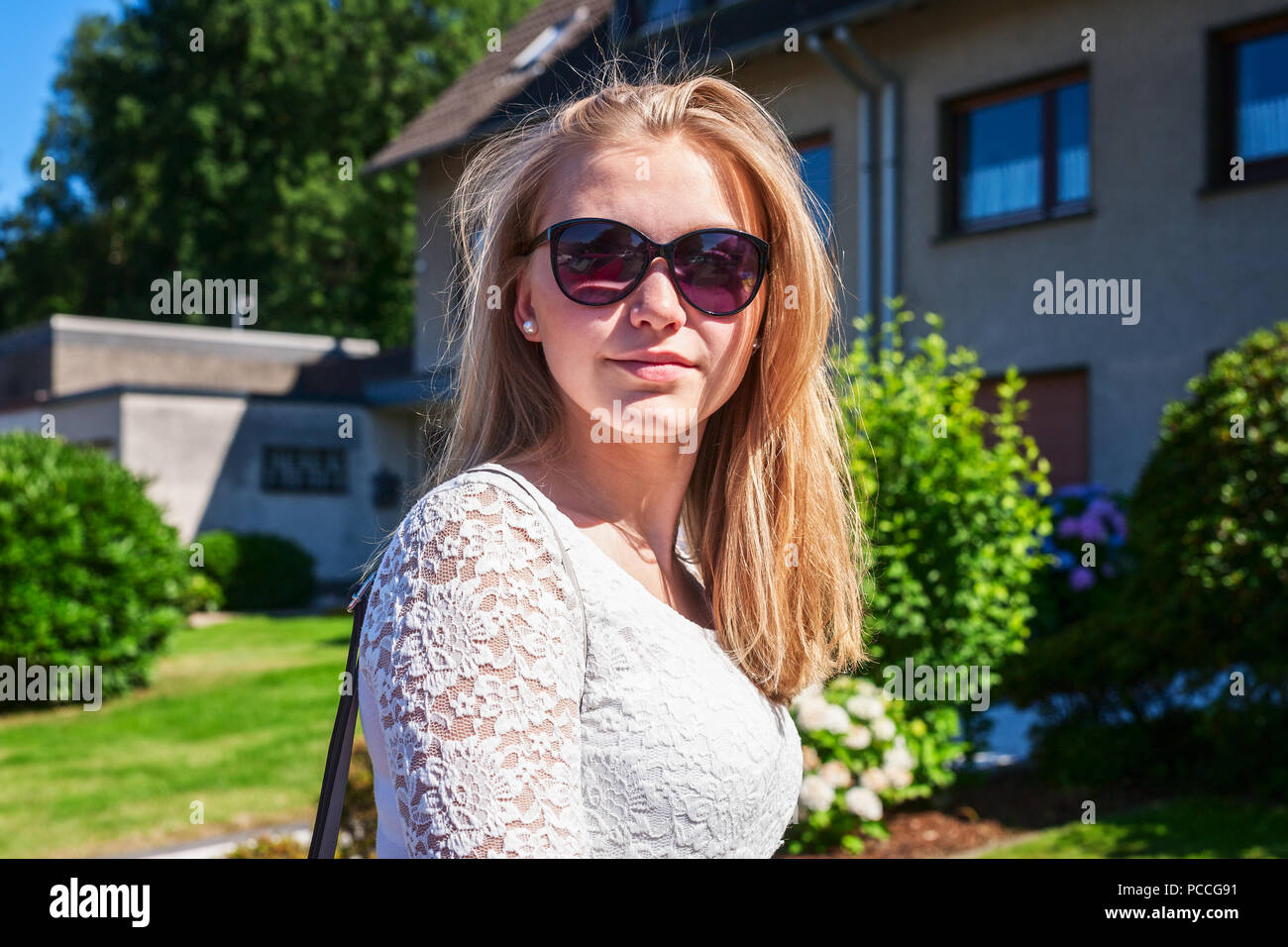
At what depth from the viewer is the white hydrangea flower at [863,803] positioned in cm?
559

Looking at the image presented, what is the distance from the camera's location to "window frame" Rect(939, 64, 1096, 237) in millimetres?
12445

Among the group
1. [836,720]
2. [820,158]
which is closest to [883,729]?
[836,720]

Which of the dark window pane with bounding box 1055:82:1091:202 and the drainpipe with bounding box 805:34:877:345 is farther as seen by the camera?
the drainpipe with bounding box 805:34:877:345

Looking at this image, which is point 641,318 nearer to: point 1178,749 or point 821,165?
point 1178,749

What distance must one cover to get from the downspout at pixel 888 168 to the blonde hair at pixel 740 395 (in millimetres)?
12177

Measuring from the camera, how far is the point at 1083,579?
8977 mm

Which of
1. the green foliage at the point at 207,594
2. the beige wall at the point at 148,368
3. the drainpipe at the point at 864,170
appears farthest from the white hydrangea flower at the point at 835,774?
the beige wall at the point at 148,368

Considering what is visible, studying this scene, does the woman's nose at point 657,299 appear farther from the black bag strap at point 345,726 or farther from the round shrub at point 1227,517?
the round shrub at point 1227,517

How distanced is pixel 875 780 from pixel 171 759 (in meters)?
5.41

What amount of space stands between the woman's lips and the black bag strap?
220 mm

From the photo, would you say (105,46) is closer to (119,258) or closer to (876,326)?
(119,258)

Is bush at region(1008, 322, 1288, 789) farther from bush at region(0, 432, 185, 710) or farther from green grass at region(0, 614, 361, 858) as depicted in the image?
bush at region(0, 432, 185, 710)

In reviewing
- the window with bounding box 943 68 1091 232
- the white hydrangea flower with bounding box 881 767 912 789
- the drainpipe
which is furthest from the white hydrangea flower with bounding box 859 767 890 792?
the drainpipe

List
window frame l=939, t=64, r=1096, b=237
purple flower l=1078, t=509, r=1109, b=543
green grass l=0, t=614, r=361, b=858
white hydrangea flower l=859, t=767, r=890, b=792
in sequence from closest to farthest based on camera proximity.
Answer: white hydrangea flower l=859, t=767, r=890, b=792
green grass l=0, t=614, r=361, b=858
purple flower l=1078, t=509, r=1109, b=543
window frame l=939, t=64, r=1096, b=237
